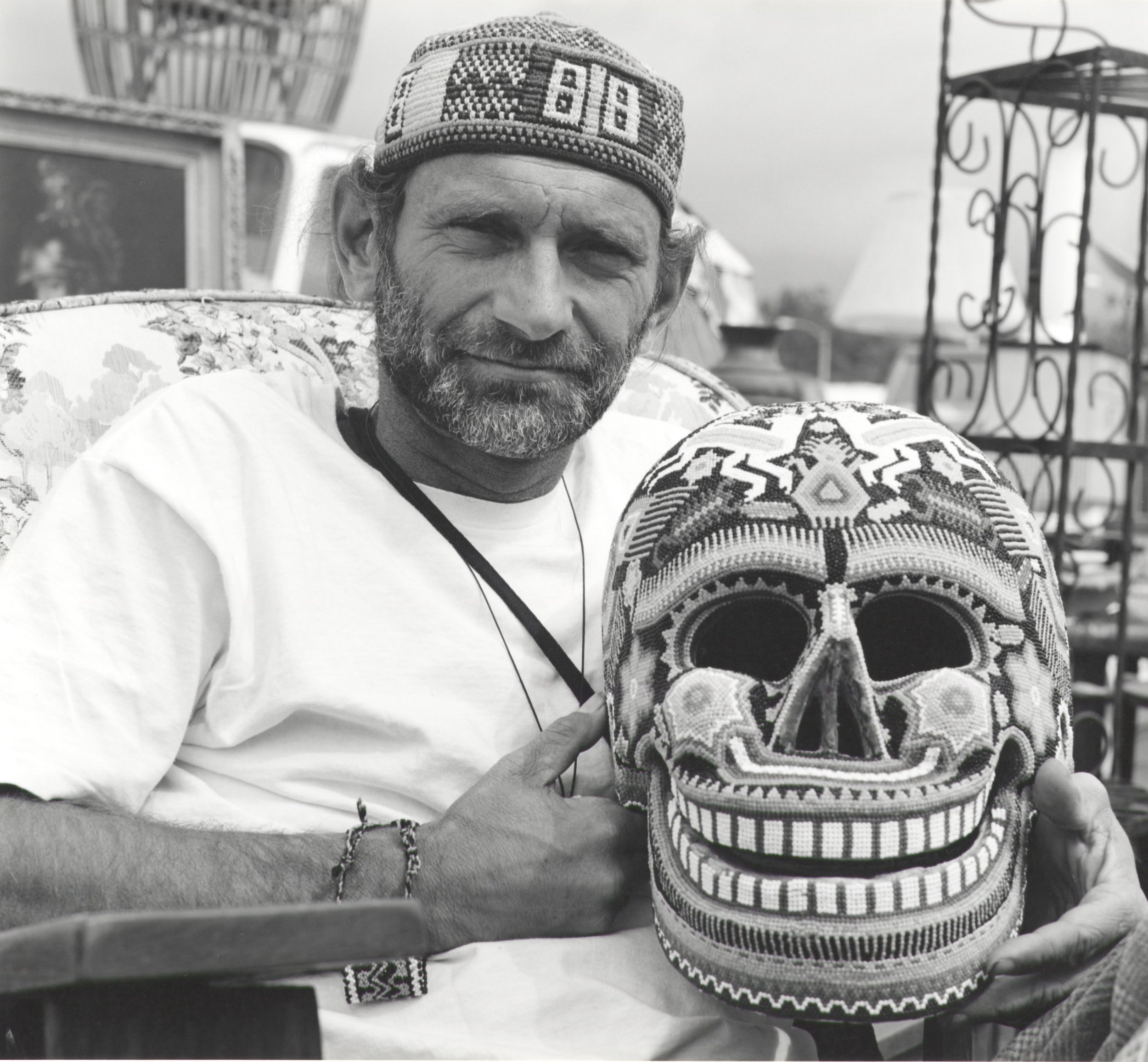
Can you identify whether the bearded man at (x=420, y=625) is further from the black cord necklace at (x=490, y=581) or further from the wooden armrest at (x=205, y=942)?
the wooden armrest at (x=205, y=942)

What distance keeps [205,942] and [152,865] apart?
0.49m

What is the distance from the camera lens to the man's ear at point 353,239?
1.79m

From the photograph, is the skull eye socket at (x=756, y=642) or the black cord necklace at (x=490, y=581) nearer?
the skull eye socket at (x=756, y=642)

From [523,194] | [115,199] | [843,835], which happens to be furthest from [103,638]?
[115,199]

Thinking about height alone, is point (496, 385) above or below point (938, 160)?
below

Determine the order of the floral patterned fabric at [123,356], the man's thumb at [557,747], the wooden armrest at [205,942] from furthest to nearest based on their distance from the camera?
the floral patterned fabric at [123,356] → the man's thumb at [557,747] → the wooden armrest at [205,942]

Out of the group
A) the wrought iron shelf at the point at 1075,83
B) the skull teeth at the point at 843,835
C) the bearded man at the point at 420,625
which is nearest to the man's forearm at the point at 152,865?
the bearded man at the point at 420,625

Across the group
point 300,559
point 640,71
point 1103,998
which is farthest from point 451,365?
point 1103,998

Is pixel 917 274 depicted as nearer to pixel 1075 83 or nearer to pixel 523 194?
pixel 1075 83

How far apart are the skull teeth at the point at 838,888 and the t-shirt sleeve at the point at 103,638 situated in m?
0.62

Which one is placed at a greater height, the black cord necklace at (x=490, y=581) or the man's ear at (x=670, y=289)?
the man's ear at (x=670, y=289)

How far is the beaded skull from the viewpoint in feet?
3.39

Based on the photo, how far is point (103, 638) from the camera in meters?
1.37

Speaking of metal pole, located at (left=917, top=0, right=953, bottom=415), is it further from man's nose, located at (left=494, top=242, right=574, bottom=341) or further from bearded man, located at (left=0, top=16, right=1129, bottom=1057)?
man's nose, located at (left=494, top=242, right=574, bottom=341)
